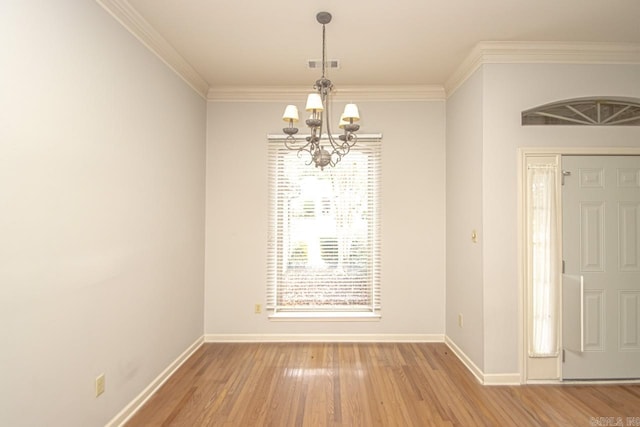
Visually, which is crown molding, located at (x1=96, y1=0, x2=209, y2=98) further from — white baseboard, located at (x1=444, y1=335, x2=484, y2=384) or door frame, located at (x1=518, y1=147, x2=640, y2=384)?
white baseboard, located at (x1=444, y1=335, x2=484, y2=384)

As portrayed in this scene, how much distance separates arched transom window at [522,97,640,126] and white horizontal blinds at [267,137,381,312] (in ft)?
5.46

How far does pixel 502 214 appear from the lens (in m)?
3.02

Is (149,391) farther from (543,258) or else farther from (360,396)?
(543,258)

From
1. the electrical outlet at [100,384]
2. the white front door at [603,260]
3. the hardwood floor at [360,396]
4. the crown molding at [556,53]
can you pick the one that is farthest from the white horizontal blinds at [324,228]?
the electrical outlet at [100,384]

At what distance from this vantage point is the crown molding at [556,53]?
117 inches

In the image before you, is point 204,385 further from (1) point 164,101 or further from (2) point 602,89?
(2) point 602,89

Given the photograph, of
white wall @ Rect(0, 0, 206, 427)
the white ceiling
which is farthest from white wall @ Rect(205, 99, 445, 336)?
white wall @ Rect(0, 0, 206, 427)

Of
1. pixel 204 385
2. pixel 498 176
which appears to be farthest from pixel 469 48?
pixel 204 385

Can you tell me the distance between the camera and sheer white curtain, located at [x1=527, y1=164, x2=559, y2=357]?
301 centimetres

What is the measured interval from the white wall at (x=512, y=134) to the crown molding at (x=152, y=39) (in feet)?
9.60

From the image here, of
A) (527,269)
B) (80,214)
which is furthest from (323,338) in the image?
(80,214)

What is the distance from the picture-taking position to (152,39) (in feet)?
9.09

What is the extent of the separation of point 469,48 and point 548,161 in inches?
50.6

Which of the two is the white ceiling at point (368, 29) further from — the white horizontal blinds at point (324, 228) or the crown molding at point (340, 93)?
the white horizontal blinds at point (324, 228)
